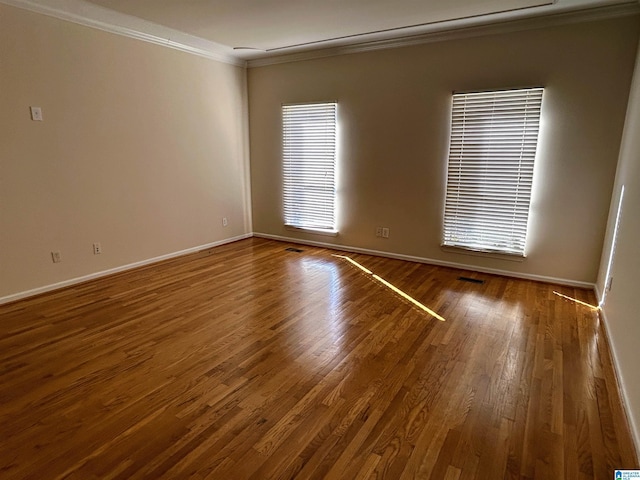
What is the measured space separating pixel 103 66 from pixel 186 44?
3.81 ft

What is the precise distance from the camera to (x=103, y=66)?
158 inches

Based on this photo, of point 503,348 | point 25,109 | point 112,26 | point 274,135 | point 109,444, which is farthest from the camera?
point 274,135

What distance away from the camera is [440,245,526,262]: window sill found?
169 inches

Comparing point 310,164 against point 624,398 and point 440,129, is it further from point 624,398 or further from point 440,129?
point 624,398

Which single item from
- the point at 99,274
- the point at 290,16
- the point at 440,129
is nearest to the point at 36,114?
the point at 99,274

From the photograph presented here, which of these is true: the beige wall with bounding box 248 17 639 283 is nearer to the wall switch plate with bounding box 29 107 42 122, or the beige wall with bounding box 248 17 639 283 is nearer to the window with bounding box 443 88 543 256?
the window with bounding box 443 88 543 256

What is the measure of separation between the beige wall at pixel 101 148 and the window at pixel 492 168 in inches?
131

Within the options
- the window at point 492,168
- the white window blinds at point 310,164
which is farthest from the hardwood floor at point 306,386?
the white window blinds at point 310,164

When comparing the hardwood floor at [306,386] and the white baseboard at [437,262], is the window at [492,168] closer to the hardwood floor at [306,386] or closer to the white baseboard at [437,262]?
the white baseboard at [437,262]

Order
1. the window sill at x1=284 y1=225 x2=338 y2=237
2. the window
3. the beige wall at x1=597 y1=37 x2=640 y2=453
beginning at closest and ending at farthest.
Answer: the beige wall at x1=597 y1=37 x2=640 y2=453 < the window < the window sill at x1=284 y1=225 x2=338 y2=237

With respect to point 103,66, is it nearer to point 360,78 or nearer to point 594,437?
point 360,78

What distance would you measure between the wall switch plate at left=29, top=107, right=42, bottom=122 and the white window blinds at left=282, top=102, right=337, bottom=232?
3.05 m

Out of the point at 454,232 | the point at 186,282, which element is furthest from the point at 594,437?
the point at 186,282

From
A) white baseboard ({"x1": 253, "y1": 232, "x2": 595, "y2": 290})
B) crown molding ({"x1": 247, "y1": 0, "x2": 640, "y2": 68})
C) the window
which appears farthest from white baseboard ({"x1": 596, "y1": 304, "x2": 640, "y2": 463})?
crown molding ({"x1": 247, "y1": 0, "x2": 640, "y2": 68})
